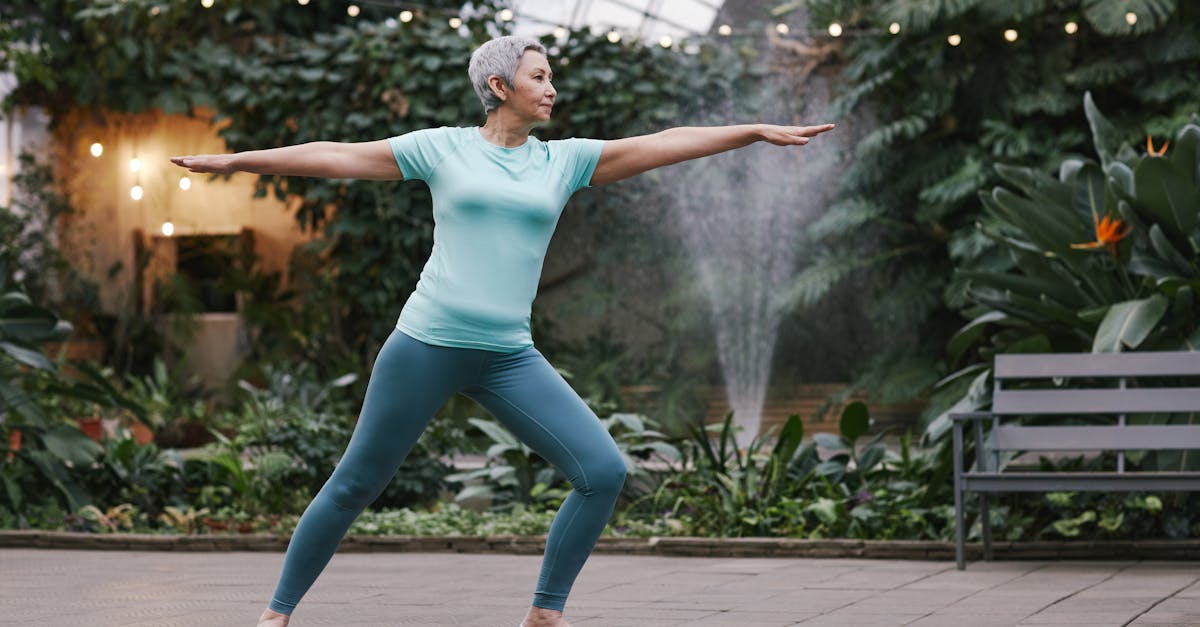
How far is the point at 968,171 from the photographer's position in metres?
10.4

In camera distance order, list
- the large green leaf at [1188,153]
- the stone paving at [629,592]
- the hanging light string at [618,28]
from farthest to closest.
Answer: the hanging light string at [618,28] < the large green leaf at [1188,153] < the stone paving at [629,592]

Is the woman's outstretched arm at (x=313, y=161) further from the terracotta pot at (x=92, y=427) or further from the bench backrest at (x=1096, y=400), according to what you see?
the terracotta pot at (x=92, y=427)

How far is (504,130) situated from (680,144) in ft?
1.36

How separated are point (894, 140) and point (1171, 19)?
7.10 ft

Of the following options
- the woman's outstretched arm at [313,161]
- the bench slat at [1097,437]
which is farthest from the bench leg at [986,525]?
the woman's outstretched arm at [313,161]

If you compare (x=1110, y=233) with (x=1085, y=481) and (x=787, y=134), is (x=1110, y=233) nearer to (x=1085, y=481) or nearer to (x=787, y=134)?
(x=1085, y=481)

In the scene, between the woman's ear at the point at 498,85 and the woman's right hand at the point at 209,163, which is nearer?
the woman's right hand at the point at 209,163

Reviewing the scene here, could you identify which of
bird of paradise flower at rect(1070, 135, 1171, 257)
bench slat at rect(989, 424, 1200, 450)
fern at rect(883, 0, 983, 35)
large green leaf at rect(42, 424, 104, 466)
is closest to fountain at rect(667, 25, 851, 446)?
fern at rect(883, 0, 983, 35)

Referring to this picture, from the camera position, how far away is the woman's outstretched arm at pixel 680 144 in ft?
11.0

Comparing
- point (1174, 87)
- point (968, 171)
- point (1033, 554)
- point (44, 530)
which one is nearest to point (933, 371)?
point (968, 171)

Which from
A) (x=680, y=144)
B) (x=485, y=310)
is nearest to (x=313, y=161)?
(x=485, y=310)

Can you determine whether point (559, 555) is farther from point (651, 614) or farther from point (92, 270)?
point (92, 270)

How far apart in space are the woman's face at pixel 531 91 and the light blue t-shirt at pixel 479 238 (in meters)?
0.11

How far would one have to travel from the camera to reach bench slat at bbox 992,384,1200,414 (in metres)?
5.27
